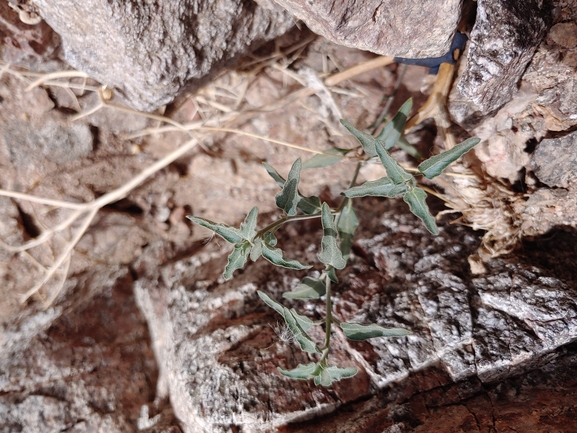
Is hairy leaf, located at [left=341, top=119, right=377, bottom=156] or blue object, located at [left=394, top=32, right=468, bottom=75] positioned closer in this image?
hairy leaf, located at [left=341, top=119, right=377, bottom=156]

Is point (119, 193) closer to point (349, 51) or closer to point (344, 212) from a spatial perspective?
point (344, 212)

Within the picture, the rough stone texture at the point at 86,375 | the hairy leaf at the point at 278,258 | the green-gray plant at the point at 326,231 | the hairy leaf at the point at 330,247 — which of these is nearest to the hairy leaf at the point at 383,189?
the green-gray plant at the point at 326,231

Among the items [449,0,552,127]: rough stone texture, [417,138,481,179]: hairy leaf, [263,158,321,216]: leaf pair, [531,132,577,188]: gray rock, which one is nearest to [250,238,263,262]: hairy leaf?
[263,158,321,216]: leaf pair

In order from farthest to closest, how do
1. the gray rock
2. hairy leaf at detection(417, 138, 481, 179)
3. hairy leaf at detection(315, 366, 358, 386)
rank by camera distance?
the gray rock < hairy leaf at detection(315, 366, 358, 386) < hairy leaf at detection(417, 138, 481, 179)

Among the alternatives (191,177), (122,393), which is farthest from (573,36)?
(122,393)

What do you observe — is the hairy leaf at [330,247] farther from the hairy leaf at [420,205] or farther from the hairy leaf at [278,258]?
the hairy leaf at [420,205]

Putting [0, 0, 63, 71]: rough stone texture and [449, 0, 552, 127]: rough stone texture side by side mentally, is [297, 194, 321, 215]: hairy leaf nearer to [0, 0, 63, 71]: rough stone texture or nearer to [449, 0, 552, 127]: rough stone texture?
[449, 0, 552, 127]: rough stone texture
